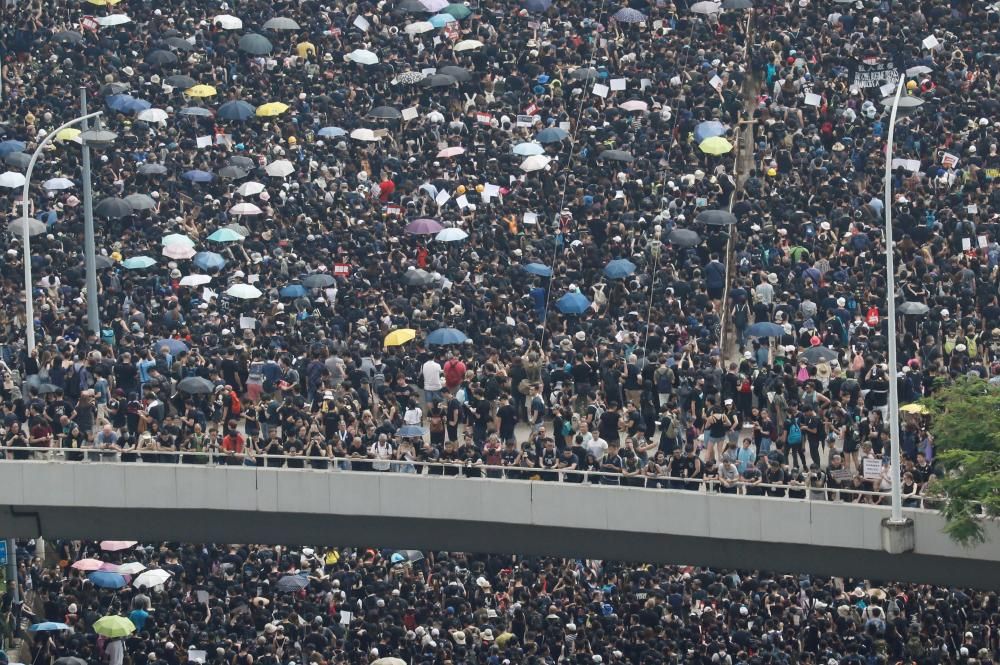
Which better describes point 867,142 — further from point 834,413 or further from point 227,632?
point 227,632

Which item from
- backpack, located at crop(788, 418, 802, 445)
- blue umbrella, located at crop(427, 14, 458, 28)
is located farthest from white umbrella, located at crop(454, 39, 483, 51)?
backpack, located at crop(788, 418, 802, 445)

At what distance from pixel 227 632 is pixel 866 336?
38.1ft

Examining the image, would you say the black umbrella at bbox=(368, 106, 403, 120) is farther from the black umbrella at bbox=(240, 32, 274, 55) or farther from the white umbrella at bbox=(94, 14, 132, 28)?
the white umbrella at bbox=(94, 14, 132, 28)

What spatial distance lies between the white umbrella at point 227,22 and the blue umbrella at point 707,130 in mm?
11270

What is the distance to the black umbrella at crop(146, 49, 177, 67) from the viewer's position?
193 ft

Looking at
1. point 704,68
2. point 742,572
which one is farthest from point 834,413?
point 704,68

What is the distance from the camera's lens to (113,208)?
5225 cm

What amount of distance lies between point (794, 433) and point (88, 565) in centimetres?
1107

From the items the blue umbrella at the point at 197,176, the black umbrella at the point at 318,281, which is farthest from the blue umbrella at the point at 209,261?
the blue umbrella at the point at 197,176

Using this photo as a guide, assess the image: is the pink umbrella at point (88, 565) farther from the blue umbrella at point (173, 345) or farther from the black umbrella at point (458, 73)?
the black umbrella at point (458, 73)

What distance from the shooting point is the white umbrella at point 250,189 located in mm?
53656

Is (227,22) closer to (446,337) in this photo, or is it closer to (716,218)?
(716,218)

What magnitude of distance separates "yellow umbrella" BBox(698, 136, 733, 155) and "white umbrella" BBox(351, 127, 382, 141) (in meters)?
6.81

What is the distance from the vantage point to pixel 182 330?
47.0 metres
